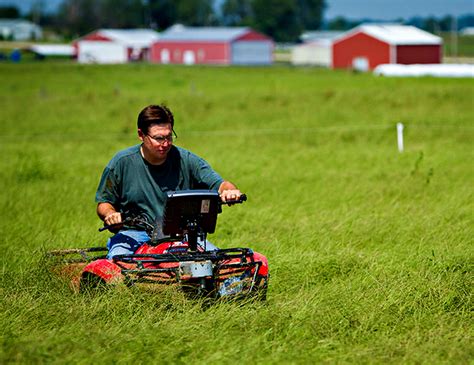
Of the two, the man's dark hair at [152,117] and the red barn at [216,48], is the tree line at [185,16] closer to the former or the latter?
the red barn at [216,48]

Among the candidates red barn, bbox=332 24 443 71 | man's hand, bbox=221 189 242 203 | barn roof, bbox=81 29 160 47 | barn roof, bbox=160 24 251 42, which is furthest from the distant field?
man's hand, bbox=221 189 242 203

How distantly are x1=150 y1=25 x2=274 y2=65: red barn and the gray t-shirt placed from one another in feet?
286

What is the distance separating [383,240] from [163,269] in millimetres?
3381

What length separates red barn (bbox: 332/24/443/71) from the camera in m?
68.4

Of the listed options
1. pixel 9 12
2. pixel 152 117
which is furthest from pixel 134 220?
pixel 9 12

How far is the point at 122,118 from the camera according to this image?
23781 mm

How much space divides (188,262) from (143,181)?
3.41 feet

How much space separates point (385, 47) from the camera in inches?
2717

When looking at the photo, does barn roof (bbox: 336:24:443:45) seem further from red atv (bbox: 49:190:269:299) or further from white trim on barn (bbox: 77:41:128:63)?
red atv (bbox: 49:190:269:299)

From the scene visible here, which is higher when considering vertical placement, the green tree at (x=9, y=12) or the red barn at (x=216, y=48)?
the green tree at (x=9, y=12)

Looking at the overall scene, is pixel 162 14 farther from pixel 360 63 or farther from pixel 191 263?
pixel 191 263

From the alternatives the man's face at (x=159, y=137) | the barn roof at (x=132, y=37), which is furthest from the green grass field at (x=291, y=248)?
the barn roof at (x=132, y=37)

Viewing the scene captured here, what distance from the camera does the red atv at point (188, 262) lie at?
588 cm

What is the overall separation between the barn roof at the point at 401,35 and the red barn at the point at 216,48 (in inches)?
864
